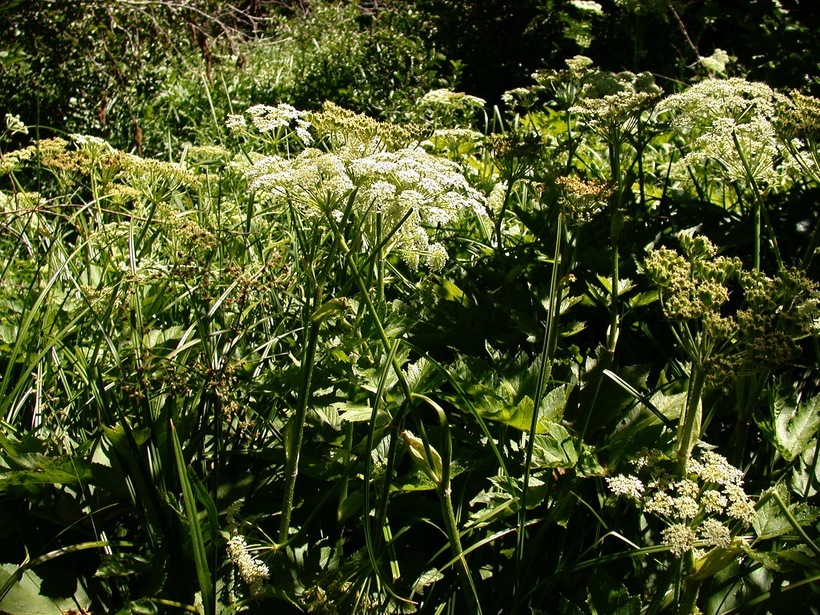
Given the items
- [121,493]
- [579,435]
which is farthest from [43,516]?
[579,435]

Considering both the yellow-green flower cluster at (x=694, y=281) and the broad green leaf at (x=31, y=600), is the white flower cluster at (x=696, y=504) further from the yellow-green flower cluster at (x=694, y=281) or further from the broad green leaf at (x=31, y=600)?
the broad green leaf at (x=31, y=600)

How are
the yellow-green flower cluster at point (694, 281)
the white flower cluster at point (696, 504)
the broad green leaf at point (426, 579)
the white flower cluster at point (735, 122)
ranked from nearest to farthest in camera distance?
the white flower cluster at point (696, 504) < the yellow-green flower cluster at point (694, 281) < the broad green leaf at point (426, 579) < the white flower cluster at point (735, 122)

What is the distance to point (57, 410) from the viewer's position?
84.2 inches

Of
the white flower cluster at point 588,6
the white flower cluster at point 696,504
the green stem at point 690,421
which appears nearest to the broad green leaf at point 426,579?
the white flower cluster at point 696,504

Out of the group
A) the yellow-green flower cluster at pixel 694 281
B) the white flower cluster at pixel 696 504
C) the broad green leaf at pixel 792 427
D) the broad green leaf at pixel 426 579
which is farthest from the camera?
the broad green leaf at pixel 792 427

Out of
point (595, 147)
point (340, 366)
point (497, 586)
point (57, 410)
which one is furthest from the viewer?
point (595, 147)

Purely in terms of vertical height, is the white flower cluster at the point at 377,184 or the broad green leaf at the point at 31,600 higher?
the white flower cluster at the point at 377,184

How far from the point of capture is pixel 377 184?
1.56m

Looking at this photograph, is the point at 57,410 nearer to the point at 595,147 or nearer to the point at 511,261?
the point at 511,261

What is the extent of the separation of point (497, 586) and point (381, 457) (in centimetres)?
40

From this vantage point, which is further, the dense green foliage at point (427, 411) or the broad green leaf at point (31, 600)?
the broad green leaf at point (31, 600)

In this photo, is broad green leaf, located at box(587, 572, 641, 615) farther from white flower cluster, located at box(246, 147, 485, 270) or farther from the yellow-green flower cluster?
white flower cluster, located at box(246, 147, 485, 270)

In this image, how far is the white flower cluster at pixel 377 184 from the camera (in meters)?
1.61

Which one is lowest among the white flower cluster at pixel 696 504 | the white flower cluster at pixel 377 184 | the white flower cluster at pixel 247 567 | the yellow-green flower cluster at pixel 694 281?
the white flower cluster at pixel 247 567
